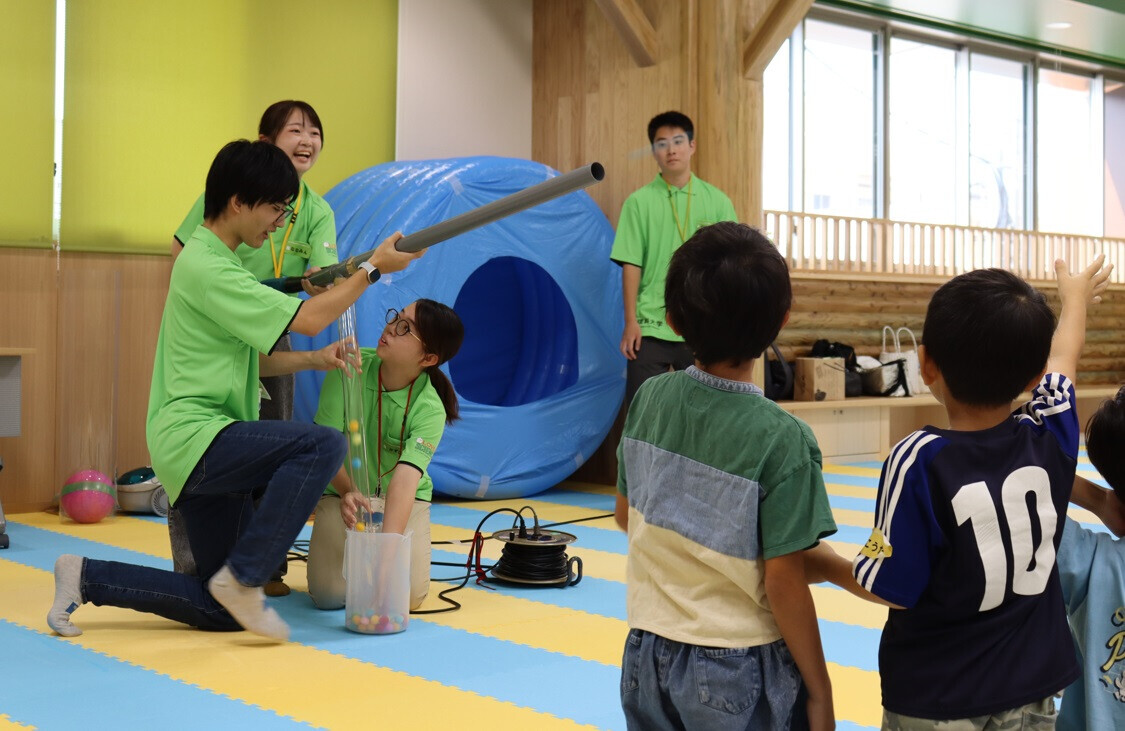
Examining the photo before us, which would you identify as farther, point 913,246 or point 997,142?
point 997,142

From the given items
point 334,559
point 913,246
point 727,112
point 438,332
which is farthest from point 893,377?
point 334,559

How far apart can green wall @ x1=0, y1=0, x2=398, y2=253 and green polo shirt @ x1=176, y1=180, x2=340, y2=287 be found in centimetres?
176

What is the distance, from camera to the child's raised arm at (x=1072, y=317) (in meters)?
1.77

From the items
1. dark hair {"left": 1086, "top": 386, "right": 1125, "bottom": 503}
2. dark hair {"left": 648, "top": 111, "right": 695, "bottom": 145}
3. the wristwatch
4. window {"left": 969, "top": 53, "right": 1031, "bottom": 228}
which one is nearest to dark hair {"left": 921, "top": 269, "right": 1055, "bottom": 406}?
dark hair {"left": 1086, "top": 386, "right": 1125, "bottom": 503}

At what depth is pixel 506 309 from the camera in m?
6.84

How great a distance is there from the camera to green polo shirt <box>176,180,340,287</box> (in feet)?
13.9

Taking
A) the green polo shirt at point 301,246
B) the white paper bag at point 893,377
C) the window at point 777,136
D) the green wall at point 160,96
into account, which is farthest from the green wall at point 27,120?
the window at point 777,136

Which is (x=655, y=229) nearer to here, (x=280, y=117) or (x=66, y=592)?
(x=280, y=117)

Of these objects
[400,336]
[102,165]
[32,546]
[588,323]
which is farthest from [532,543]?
[102,165]

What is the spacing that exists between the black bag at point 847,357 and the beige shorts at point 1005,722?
23.9 ft

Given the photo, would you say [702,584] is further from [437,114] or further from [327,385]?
[437,114]

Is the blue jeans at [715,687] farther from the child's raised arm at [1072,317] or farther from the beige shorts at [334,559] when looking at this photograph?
the beige shorts at [334,559]

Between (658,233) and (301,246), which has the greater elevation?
(658,233)

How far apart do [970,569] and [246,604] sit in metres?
2.06
